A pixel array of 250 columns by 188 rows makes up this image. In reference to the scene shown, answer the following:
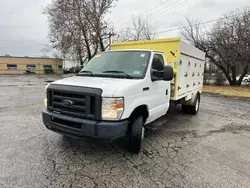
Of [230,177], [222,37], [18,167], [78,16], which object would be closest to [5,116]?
[18,167]

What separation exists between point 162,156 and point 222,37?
72.3 feet

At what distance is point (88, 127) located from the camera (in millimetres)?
3162

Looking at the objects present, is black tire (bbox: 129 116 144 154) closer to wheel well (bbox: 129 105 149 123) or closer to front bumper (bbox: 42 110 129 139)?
wheel well (bbox: 129 105 149 123)

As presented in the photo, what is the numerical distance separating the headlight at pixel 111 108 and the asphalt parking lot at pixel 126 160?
2.77ft

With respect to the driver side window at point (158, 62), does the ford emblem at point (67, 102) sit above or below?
below

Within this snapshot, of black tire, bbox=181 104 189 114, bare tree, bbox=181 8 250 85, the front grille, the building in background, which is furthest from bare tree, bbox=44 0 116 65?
the building in background

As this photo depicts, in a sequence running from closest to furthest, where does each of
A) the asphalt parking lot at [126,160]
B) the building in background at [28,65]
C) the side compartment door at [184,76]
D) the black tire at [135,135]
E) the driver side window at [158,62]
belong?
the asphalt parking lot at [126,160], the black tire at [135,135], the driver side window at [158,62], the side compartment door at [184,76], the building in background at [28,65]

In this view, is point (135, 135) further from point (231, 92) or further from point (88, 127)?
point (231, 92)

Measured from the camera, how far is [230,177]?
10.4 feet

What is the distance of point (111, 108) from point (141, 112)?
1.07 meters

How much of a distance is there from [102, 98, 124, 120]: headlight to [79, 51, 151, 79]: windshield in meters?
0.82

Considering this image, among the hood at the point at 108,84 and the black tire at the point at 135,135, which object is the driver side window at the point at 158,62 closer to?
the hood at the point at 108,84

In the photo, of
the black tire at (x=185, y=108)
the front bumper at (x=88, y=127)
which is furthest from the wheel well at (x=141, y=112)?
the black tire at (x=185, y=108)

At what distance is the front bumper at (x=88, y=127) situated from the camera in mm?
3137
